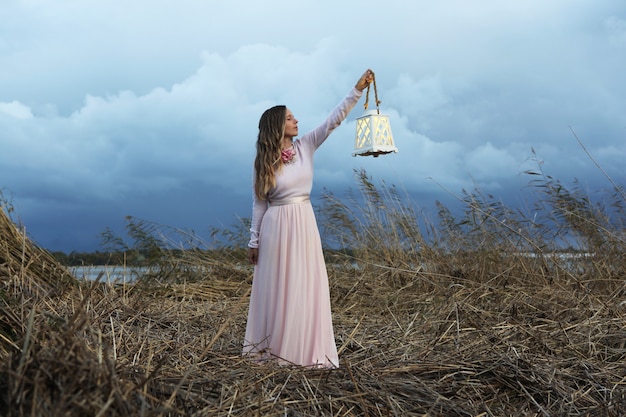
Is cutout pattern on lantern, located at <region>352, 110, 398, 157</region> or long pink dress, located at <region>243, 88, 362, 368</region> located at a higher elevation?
cutout pattern on lantern, located at <region>352, 110, 398, 157</region>

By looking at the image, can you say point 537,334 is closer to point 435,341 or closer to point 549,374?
point 435,341

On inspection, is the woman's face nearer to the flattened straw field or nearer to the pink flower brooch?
the pink flower brooch

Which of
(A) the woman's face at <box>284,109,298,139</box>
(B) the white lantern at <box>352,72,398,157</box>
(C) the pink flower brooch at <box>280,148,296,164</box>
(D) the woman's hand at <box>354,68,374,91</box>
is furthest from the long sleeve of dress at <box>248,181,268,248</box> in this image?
(D) the woman's hand at <box>354,68,374,91</box>

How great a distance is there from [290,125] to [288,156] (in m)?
0.18

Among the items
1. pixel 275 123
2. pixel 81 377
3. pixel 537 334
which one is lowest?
pixel 537 334

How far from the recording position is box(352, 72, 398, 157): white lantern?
12.7ft

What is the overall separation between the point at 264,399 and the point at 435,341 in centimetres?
167

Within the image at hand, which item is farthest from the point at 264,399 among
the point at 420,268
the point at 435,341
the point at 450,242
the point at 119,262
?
the point at 119,262

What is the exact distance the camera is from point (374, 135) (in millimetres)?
3863

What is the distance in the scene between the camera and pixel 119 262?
6.83m

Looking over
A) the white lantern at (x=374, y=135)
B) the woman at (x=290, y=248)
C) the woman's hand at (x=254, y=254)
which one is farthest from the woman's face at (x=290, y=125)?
the woman's hand at (x=254, y=254)

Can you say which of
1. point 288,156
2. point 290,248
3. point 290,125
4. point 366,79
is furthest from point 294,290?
point 366,79

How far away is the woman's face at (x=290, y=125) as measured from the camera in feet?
13.0

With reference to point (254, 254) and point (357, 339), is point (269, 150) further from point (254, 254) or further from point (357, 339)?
point (357, 339)
